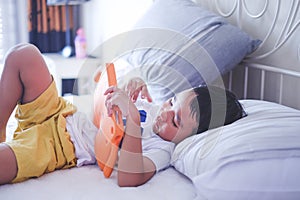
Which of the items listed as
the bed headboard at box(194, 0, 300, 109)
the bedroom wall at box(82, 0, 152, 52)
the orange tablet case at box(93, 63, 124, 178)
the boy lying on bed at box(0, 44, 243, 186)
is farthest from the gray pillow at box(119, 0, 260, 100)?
the bedroom wall at box(82, 0, 152, 52)

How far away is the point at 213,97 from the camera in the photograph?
1.22m

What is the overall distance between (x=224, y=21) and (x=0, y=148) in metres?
0.94

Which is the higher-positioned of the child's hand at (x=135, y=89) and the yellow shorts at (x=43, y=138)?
the child's hand at (x=135, y=89)

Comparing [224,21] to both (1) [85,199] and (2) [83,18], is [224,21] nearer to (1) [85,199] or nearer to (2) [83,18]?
(1) [85,199]

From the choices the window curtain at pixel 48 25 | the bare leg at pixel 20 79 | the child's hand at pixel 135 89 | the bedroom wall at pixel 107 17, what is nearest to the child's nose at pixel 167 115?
the child's hand at pixel 135 89

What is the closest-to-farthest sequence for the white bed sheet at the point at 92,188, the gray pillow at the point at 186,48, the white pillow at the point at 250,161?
the white pillow at the point at 250,161, the white bed sheet at the point at 92,188, the gray pillow at the point at 186,48

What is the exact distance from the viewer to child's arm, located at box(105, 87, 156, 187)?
3.54 feet

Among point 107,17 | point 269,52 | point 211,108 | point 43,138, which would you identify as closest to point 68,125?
point 43,138

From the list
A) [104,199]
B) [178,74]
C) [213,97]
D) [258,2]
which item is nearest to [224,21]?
[258,2]

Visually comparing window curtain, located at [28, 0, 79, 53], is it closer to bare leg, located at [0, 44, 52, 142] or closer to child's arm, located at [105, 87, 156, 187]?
bare leg, located at [0, 44, 52, 142]

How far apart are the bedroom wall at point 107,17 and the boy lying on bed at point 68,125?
122 cm

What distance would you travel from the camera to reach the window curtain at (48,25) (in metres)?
3.17

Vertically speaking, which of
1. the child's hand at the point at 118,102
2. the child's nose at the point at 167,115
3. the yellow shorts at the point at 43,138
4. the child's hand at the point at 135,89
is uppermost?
the child's hand at the point at 118,102

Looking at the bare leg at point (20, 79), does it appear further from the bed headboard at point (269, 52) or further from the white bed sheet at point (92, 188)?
the bed headboard at point (269, 52)
